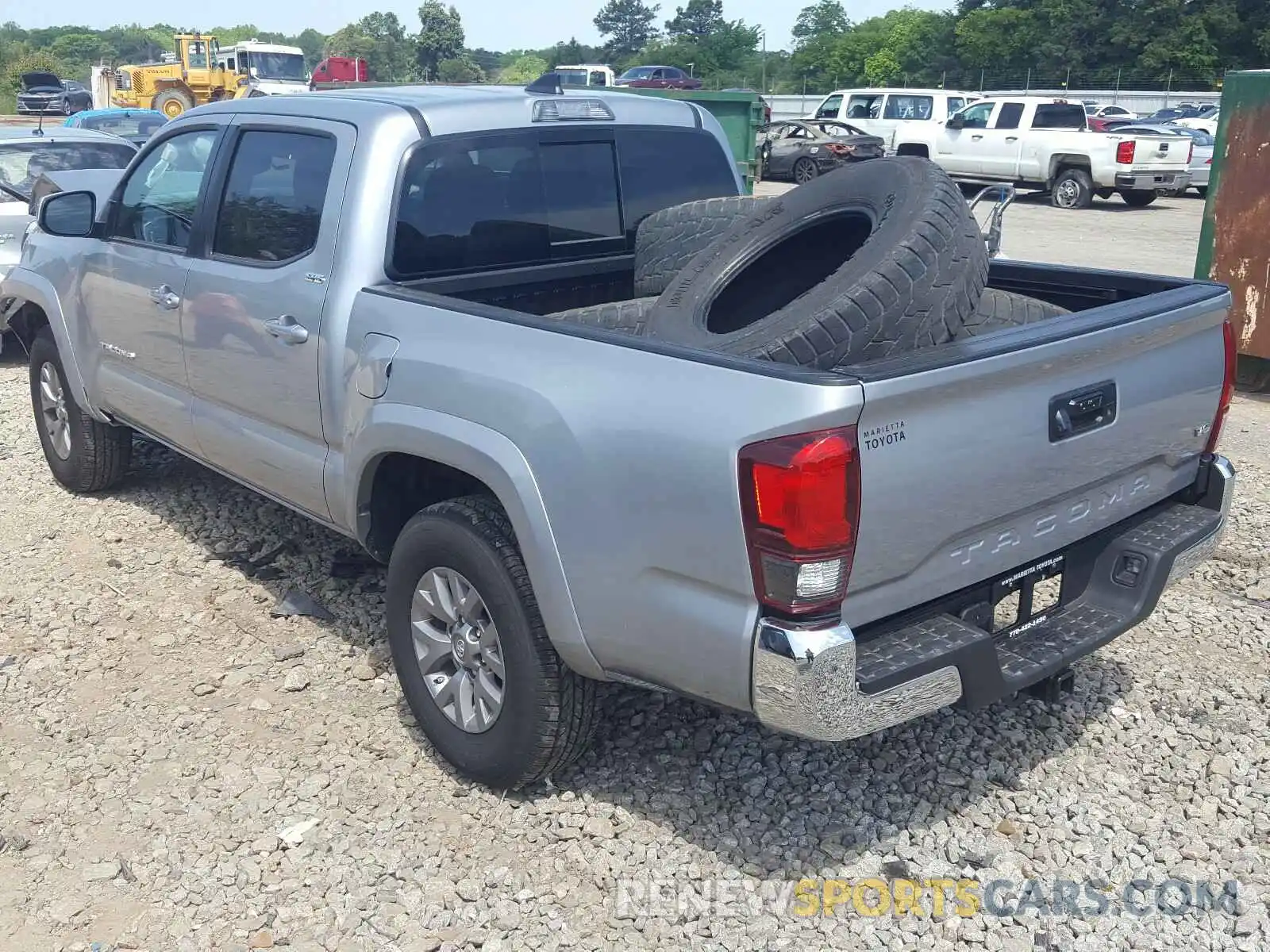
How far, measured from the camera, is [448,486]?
12.6ft

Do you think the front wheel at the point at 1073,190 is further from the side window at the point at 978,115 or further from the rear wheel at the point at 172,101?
the rear wheel at the point at 172,101

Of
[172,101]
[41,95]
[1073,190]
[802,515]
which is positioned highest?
[802,515]

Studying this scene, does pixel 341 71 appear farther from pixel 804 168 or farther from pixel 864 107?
pixel 804 168

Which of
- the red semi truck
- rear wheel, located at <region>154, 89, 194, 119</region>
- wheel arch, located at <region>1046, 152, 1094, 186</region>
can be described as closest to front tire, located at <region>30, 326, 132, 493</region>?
wheel arch, located at <region>1046, 152, 1094, 186</region>

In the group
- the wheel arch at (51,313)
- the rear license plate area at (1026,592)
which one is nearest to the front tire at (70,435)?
the wheel arch at (51,313)

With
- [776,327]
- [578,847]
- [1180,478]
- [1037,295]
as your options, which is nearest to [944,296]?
[776,327]

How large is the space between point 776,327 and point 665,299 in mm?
649

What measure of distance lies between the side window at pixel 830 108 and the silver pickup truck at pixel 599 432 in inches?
938

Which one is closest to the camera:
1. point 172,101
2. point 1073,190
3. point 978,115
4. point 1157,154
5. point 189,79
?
point 1157,154

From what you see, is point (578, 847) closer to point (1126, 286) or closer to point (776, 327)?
point (776, 327)

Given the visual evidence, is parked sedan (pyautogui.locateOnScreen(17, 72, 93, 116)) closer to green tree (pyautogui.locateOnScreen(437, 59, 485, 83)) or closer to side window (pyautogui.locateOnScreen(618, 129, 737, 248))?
green tree (pyautogui.locateOnScreen(437, 59, 485, 83))

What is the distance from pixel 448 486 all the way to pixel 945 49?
6750cm

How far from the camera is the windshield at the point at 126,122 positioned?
54.5 feet

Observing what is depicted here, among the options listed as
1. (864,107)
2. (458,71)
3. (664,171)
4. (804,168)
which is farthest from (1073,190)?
(458,71)
